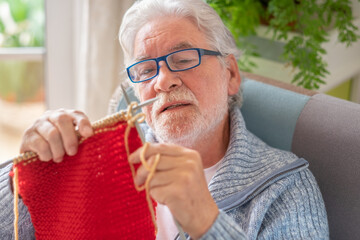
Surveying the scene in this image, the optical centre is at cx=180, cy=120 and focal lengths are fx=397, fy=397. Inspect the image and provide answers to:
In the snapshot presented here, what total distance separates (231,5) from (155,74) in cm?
86

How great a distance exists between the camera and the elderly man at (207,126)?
44.6 inches

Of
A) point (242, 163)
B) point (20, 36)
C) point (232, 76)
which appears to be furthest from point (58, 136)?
point (20, 36)

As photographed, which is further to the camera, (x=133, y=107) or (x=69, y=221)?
(x=69, y=221)

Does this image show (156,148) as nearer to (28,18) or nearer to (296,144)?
(296,144)

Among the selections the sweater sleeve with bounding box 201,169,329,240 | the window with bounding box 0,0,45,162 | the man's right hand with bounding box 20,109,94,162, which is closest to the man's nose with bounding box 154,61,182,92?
the man's right hand with bounding box 20,109,94,162

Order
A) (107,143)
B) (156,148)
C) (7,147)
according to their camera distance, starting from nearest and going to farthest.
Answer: (156,148)
(107,143)
(7,147)

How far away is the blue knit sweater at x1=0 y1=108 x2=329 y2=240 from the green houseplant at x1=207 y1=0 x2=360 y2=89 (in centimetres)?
64

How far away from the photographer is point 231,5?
2.00 meters

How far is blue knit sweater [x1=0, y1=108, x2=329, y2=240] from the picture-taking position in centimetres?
116

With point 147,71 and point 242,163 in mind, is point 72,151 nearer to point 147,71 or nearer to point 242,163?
point 147,71

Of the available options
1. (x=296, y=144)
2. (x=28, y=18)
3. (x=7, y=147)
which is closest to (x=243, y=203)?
(x=296, y=144)

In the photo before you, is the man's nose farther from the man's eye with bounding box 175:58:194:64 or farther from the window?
the window

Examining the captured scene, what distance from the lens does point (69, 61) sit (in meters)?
2.65

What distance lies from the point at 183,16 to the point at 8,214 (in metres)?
0.84
